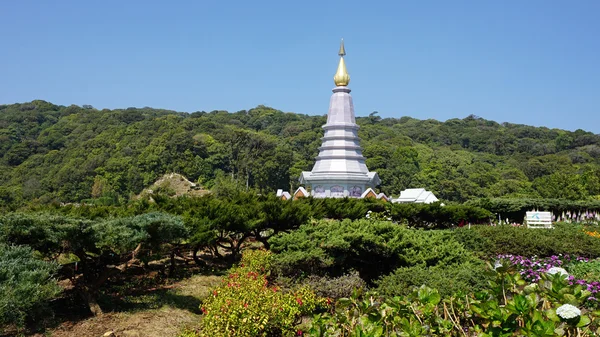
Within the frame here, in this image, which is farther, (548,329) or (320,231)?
(320,231)

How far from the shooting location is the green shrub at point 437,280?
30.0 ft

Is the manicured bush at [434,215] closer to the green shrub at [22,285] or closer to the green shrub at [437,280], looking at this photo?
the green shrub at [437,280]

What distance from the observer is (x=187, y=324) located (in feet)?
29.1

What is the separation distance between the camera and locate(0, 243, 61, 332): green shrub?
6.55m

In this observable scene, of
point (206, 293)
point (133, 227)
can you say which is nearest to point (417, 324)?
point (133, 227)

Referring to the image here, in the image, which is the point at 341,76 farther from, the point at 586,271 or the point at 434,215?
the point at 586,271

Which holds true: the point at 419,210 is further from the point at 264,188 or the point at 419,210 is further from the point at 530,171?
the point at 530,171

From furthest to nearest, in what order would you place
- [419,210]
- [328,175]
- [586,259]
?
[328,175]
[419,210]
[586,259]

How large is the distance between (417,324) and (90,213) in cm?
949

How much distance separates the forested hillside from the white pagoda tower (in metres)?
19.1

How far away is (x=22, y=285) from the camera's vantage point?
6797 mm

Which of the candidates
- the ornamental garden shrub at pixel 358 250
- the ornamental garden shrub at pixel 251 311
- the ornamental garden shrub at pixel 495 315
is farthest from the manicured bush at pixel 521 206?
the ornamental garden shrub at pixel 495 315

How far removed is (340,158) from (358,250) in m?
26.4

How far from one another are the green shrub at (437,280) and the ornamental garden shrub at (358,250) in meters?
0.80
